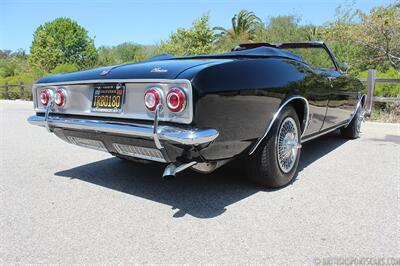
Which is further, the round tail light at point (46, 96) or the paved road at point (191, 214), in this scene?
the round tail light at point (46, 96)

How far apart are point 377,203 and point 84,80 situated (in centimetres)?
267

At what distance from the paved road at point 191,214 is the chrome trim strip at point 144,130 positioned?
0.63 m

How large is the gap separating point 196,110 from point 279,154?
1237mm

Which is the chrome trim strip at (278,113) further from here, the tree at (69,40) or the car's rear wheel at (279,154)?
the tree at (69,40)

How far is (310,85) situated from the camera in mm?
3936

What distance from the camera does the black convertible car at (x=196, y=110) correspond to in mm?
2686

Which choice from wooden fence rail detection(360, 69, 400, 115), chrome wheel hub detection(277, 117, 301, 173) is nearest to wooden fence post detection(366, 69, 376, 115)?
wooden fence rail detection(360, 69, 400, 115)

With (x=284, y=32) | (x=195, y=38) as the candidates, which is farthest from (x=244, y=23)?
(x=195, y=38)

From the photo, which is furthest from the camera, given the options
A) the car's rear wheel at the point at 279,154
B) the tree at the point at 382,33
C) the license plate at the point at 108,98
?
the tree at the point at 382,33

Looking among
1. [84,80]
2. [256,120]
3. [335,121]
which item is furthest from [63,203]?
[335,121]

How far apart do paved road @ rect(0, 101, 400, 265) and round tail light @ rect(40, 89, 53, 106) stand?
0.82 meters

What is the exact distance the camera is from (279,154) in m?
3.55

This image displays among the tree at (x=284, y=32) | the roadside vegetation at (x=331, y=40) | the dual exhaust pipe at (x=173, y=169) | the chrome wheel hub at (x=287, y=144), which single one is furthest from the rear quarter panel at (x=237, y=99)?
the tree at (x=284, y=32)

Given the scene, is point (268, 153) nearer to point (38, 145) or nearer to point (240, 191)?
point (240, 191)
